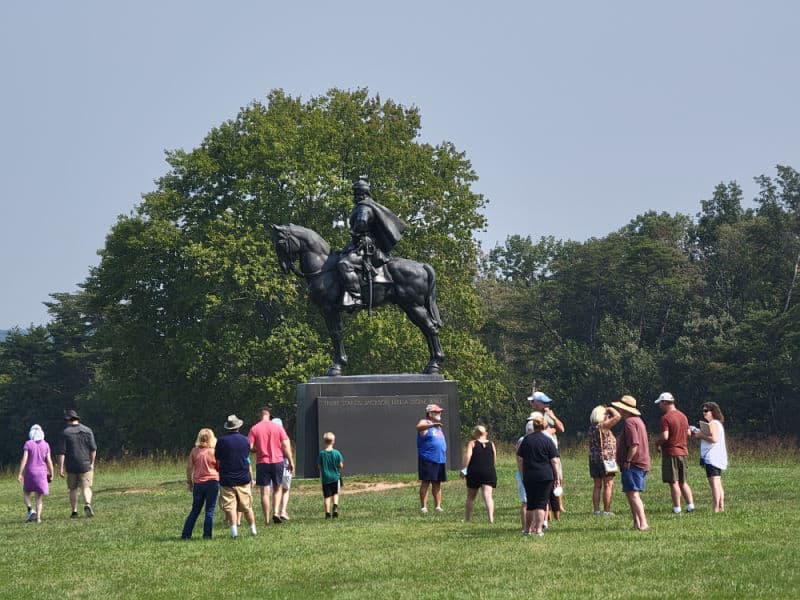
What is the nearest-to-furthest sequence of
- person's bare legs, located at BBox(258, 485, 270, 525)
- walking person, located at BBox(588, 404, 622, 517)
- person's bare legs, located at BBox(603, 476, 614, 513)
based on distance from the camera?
walking person, located at BBox(588, 404, 622, 517), person's bare legs, located at BBox(603, 476, 614, 513), person's bare legs, located at BBox(258, 485, 270, 525)

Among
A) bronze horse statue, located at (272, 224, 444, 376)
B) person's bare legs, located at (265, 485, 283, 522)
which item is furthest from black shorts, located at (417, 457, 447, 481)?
bronze horse statue, located at (272, 224, 444, 376)

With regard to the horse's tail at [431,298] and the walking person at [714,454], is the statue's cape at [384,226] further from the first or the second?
the walking person at [714,454]

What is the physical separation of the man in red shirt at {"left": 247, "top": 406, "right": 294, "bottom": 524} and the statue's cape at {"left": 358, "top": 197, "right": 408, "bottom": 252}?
8.91 meters

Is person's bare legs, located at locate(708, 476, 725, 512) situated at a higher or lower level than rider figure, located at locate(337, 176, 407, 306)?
lower

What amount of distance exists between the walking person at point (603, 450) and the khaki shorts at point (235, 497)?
4.77 meters

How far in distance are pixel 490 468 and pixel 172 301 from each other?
116ft

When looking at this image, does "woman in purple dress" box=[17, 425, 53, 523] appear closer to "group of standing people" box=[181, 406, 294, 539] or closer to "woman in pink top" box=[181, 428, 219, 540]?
"group of standing people" box=[181, 406, 294, 539]

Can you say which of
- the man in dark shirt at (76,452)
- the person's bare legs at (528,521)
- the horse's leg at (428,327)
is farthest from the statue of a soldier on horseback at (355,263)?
the person's bare legs at (528,521)

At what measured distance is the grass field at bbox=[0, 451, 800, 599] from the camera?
13.6m

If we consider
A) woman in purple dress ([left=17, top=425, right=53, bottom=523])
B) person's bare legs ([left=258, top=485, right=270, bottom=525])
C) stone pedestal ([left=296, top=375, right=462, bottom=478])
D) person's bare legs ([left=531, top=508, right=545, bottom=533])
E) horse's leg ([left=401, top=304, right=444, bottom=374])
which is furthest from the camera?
horse's leg ([left=401, top=304, right=444, bottom=374])

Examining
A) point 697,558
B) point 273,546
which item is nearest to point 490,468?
point 273,546

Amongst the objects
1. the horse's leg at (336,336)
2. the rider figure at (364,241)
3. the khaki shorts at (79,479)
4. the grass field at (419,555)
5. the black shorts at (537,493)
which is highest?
the rider figure at (364,241)

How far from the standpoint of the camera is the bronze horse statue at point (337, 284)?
2920 cm

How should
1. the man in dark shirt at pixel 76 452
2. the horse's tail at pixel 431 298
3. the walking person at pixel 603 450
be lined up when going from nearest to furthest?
the walking person at pixel 603 450, the man in dark shirt at pixel 76 452, the horse's tail at pixel 431 298
